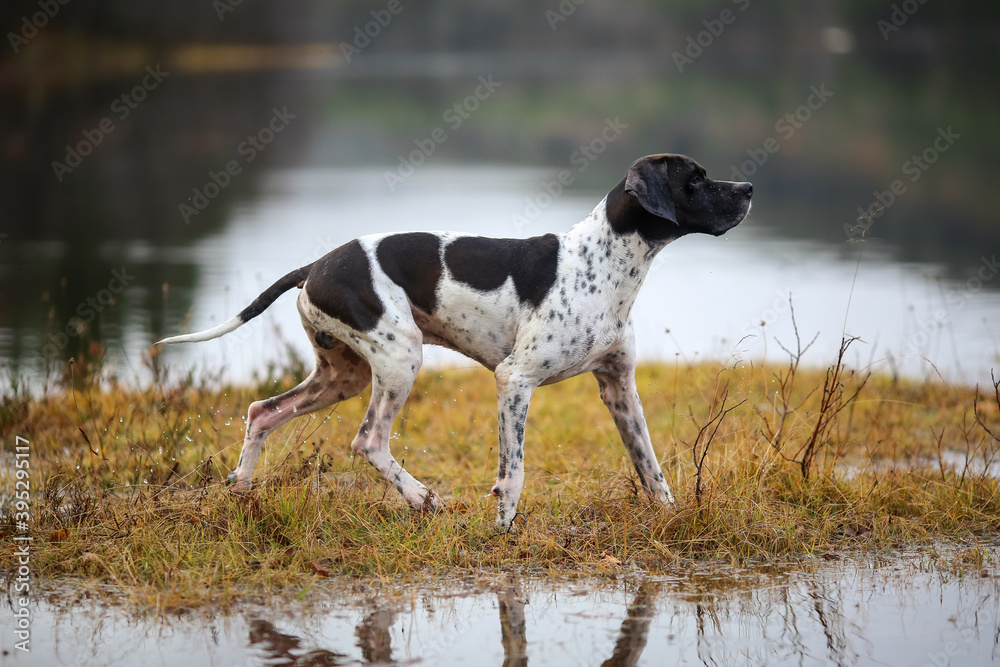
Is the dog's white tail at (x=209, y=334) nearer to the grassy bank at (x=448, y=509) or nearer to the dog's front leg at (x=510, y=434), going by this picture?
the grassy bank at (x=448, y=509)

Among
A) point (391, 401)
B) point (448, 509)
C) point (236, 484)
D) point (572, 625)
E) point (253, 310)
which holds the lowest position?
point (572, 625)

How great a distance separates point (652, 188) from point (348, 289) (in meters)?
1.67

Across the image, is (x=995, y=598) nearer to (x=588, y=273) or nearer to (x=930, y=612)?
(x=930, y=612)

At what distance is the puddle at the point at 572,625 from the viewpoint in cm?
445

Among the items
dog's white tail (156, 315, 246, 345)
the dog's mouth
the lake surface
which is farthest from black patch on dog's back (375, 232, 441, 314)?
the dog's mouth

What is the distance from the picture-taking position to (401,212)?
23.4 metres

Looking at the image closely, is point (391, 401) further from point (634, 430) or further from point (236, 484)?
point (634, 430)

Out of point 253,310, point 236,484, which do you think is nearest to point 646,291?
point 253,310

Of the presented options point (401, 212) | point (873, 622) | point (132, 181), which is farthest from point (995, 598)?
point (132, 181)

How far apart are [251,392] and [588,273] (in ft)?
13.9

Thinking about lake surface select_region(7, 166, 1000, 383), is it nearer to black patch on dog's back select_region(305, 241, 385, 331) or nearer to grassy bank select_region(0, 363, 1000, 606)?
grassy bank select_region(0, 363, 1000, 606)

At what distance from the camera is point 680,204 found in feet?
19.4

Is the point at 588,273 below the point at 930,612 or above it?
above

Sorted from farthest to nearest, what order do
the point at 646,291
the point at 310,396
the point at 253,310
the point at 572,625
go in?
the point at 646,291 < the point at 310,396 < the point at 253,310 < the point at 572,625
